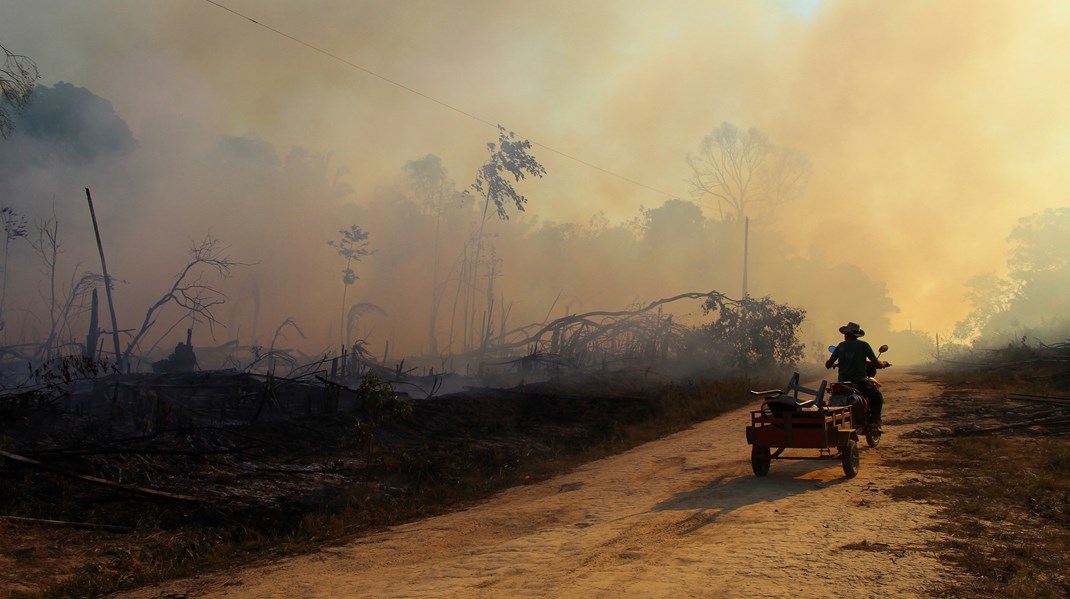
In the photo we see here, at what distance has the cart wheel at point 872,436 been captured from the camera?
11.0 metres

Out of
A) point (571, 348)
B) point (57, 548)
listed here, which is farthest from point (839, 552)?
point (571, 348)

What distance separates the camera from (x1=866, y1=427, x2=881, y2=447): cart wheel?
1098cm

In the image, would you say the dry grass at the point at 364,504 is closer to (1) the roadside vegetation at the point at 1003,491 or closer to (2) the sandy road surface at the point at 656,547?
(2) the sandy road surface at the point at 656,547

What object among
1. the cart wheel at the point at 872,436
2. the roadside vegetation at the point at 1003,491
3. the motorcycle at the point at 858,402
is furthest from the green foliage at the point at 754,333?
the motorcycle at the point at 858,402

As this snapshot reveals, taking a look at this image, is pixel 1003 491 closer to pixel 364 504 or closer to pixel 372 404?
pixel 364 504

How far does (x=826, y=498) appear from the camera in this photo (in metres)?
8.20

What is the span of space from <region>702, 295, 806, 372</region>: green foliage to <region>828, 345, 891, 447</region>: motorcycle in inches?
702

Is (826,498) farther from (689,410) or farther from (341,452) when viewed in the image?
(689,410)

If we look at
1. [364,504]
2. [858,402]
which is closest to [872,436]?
[858,402]

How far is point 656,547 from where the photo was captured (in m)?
6.72

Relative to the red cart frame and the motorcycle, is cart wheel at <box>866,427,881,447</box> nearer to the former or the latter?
the motorcycle

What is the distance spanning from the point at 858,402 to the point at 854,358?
79 cm

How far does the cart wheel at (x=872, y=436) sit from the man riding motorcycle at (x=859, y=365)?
8 centimetres

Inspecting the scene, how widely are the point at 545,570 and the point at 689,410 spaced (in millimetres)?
12647
